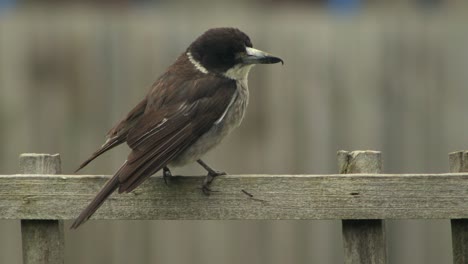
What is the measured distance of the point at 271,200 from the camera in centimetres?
376

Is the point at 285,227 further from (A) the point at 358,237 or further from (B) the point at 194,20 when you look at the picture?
(A) the point at 358,237

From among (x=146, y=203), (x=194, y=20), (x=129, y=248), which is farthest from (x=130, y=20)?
(x=146, y=203)

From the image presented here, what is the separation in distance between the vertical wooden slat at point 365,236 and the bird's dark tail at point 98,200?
0.83 m

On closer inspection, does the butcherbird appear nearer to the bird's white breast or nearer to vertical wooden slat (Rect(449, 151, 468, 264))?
the bird's white breast

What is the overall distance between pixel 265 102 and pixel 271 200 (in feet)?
11.2

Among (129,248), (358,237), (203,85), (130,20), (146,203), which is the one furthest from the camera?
(130,20)

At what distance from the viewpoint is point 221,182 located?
3832mm

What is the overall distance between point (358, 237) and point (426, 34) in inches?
155

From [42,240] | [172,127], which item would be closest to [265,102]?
[172,127]

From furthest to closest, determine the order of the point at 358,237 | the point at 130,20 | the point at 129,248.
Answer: the point at 130,20 → the point at 129,248 → the point at 358,237

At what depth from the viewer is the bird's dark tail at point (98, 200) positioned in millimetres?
3703

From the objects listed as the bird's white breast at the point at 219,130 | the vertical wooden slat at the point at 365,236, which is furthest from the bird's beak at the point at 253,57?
the vertical wooden slat at the point at 365,236

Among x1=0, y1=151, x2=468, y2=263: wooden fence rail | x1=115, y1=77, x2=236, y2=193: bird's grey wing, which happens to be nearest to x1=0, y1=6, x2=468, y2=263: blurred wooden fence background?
x1=115, y1=77, x2=236, y2=193: bird's grey wing

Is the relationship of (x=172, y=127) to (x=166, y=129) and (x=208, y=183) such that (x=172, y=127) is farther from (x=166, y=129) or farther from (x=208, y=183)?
(x=208, y=183)
